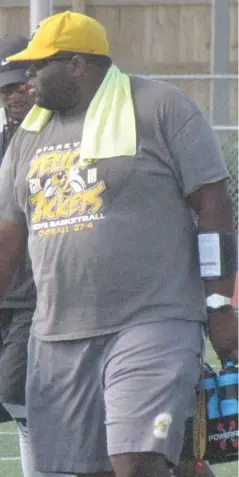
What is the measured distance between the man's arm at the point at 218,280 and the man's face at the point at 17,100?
1.44 metres

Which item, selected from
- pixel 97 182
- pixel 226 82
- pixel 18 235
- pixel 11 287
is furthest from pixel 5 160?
pixel 226 82

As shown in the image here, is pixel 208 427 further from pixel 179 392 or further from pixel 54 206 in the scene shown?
pixel 54 206

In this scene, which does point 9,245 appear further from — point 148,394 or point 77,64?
point 148,394

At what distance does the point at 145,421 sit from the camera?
14.1 ft

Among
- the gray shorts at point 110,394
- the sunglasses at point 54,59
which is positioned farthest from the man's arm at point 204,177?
the sunglasses at point 54,59

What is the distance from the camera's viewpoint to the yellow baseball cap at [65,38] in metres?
4.60

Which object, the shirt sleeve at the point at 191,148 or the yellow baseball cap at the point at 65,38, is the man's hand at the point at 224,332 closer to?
the shirt sleeve at the point at 191,148

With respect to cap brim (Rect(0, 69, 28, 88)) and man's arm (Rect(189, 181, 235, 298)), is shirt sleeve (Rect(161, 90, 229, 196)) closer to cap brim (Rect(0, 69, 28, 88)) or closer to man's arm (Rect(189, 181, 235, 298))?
man's arm (Rect(189, 181, 235, 298))

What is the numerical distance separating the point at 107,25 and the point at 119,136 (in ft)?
55.3

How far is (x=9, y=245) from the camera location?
16.0 ft

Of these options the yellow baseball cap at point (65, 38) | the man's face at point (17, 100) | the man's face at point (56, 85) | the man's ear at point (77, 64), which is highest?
the yellow baseball cap at point (65, 38)

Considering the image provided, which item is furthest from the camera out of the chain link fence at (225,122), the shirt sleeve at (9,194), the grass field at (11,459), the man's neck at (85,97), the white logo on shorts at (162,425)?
the chain link fence at (225,122)

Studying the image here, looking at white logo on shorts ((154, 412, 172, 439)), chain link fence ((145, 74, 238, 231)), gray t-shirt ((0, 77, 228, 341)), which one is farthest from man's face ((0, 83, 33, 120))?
chain link fence ((145, 74, 238, 231))

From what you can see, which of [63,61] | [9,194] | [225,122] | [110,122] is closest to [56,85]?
[63,61]
